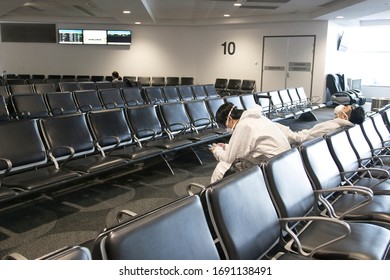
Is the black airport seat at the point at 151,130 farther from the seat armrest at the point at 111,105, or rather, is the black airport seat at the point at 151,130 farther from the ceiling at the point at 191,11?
the ceiling at the point at 191,11

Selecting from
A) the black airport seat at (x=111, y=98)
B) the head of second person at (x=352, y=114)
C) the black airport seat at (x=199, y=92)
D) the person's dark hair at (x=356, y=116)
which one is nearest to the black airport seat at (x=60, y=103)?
the black airport seat at (x=111, y=98)

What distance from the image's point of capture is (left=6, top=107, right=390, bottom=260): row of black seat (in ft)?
4.01

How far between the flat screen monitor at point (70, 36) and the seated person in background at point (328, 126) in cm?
1176

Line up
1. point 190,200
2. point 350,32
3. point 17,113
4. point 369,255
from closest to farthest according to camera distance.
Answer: point 190,200 < point 369,255 < point 17,113 < point 350,32

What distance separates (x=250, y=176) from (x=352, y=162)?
1669mm

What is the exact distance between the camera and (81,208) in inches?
132

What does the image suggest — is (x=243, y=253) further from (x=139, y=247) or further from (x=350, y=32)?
(x=350, y=32)

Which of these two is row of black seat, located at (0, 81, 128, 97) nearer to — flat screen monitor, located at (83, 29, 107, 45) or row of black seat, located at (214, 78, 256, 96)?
row of black seat, located at (214, 78, 256, 96)

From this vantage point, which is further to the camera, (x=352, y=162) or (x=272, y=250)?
(x=352, y=162)

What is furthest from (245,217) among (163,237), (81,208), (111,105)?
(111,105)

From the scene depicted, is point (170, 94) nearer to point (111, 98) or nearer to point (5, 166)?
point (111, 98)

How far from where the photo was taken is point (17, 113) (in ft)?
16.5

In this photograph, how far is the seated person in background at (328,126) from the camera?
3.49 metres
